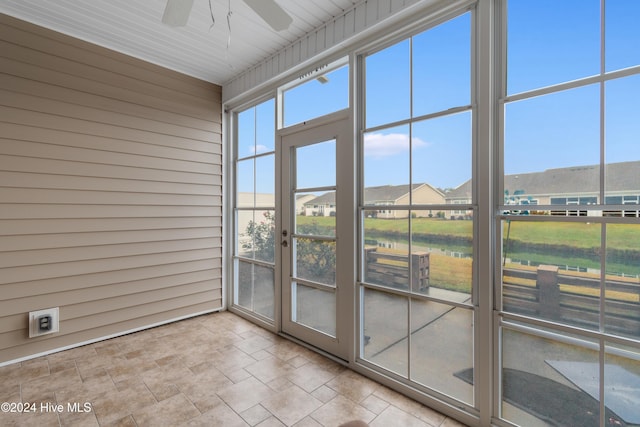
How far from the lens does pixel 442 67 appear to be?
1984 millimetres

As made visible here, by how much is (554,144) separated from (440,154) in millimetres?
591

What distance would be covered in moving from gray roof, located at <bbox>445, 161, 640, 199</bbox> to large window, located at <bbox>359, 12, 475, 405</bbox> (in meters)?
0.27

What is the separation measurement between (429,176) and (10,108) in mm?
3334

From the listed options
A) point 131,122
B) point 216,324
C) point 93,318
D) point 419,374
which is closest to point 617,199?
point 419,374

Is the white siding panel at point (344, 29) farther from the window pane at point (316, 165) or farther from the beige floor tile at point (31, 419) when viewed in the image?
the beige floor tile at point (31, 419)

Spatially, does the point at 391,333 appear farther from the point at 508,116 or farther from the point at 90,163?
the point at 90,163

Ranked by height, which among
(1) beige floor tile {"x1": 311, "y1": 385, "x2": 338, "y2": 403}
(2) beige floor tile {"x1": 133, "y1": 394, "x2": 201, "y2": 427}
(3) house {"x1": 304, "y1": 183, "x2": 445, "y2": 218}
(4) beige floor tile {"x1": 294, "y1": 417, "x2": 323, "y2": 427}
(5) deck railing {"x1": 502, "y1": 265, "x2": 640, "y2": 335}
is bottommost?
(4) beige floor tile {"x1": 294, "y1": 417, "x2": 323, "y2": 427}

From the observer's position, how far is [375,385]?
2.21 metres

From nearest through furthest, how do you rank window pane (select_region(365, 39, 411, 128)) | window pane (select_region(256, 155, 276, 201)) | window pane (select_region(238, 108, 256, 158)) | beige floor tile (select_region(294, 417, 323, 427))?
1. beige floor tile (select_region(294, 417, 323, 427))
2. window pane (select_region(365, 39, 411, 128))
3. window pane (select_region(256, 155, 276, 201))
4. window pane (select_region(238, 108, 256, 158))

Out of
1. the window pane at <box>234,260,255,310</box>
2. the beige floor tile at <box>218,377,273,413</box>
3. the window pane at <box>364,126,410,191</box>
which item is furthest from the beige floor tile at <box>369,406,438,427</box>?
the window pane at <box>234,260,255,310</box>

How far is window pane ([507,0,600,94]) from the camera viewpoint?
4.92 feet

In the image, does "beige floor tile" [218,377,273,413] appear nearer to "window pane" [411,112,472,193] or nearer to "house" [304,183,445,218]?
"house" [304,183,445,218]

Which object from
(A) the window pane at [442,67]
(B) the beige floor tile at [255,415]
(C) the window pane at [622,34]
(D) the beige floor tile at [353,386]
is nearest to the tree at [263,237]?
(D) the beige floor tile at [353,386]

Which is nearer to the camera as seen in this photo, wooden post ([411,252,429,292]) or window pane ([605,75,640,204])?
window pane ([605,75,640,204])
